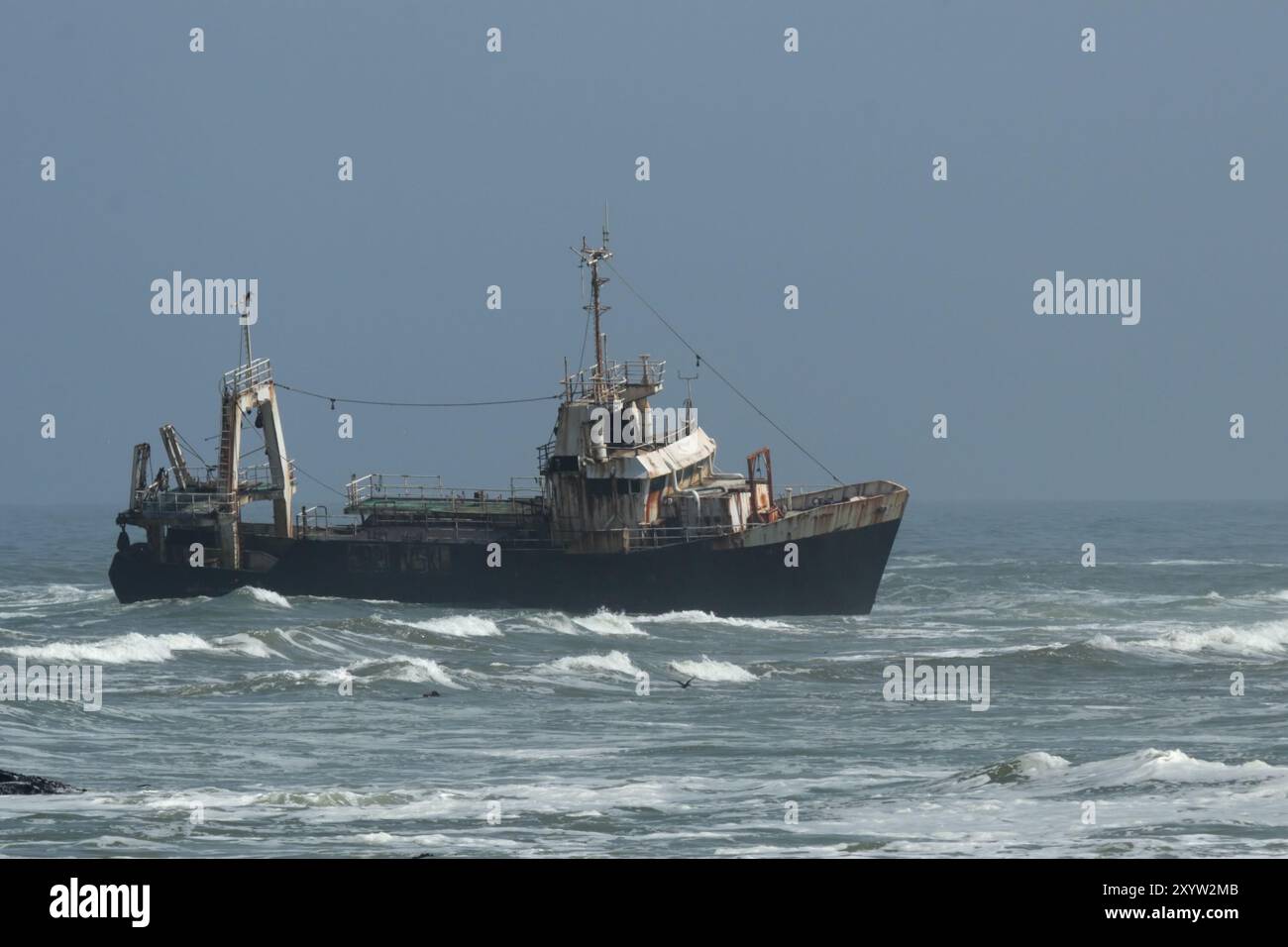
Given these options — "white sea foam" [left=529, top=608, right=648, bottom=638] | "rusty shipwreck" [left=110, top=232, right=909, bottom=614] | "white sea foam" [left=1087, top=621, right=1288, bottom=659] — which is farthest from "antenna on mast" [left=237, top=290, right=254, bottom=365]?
"white sea foam" [left=1087, top=621, right=1288, bottom=659]

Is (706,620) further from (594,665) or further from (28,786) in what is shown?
(28,786)

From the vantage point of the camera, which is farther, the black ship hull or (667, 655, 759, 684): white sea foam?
the black ship hull

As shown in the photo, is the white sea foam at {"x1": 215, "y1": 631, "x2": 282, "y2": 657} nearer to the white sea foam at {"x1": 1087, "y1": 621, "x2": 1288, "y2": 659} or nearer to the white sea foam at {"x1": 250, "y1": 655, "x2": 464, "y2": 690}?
the white sea foam at {"x1": 250, "y1": 655, "x2": 464, "y2": 690}

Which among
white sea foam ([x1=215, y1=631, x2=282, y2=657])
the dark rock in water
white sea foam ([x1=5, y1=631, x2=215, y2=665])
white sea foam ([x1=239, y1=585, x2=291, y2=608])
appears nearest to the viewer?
the dark rock in water

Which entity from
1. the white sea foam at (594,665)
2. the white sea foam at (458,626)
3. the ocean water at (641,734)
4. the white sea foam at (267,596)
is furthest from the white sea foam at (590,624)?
the white sea foam at (267,596)

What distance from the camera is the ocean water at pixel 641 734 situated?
23.2m

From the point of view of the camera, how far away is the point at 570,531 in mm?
57344

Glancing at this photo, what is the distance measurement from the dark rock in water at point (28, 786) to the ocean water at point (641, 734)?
793 millimetres

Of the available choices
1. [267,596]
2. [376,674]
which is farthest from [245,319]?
[376,674]

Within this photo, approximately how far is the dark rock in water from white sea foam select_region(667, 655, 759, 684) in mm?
18132

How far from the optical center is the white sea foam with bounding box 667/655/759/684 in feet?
138

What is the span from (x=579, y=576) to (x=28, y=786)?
105ft

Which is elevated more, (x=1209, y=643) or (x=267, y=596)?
(x=267, y=596)
